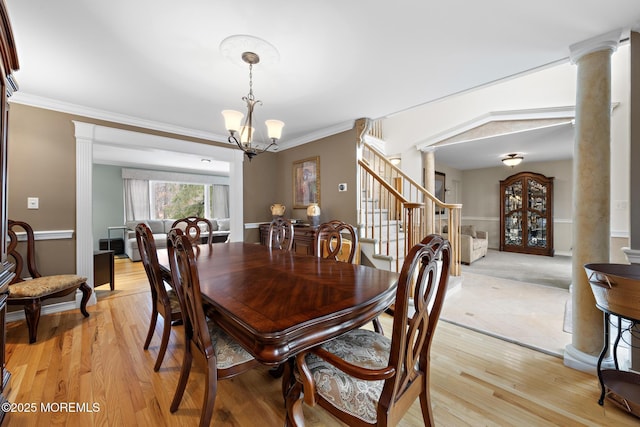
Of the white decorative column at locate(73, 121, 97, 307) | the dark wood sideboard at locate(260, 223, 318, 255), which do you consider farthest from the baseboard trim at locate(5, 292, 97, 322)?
the dark wood sideboard at locate(260, 223, 318, 255)

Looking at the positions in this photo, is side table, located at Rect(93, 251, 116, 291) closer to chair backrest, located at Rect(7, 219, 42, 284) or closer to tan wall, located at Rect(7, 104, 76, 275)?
tan wall, located at Rect(7, 104, 76, 275)

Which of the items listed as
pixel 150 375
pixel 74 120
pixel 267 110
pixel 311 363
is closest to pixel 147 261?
pixel 150 375

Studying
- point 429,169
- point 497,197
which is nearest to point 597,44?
point 429,169

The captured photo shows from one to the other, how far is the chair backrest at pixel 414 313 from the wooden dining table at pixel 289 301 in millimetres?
224

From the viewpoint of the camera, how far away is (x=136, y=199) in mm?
6684

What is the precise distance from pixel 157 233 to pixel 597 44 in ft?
25.6

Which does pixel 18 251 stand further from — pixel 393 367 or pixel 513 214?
pixel 513 214

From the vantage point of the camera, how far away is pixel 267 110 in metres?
3.02

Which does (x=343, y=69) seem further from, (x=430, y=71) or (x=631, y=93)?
(x=631, y=93)

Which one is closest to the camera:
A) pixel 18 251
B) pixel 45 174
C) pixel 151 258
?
pixel 151 258

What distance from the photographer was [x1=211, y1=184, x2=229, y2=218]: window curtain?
7914 millimetres

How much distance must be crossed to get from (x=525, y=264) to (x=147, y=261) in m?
6.49

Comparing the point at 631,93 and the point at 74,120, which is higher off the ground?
the point at 74,120

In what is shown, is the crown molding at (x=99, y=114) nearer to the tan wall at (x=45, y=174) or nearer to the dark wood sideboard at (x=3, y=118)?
the tan wall at (x=45, y=174)
